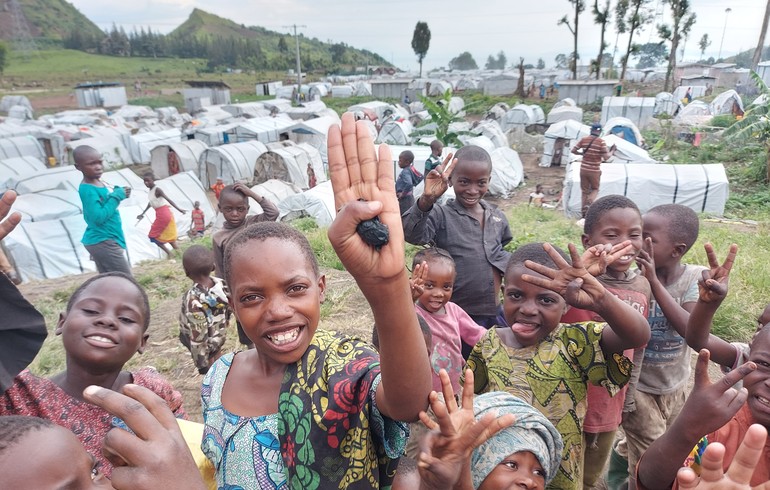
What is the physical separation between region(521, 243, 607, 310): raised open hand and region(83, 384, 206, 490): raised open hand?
1.17m

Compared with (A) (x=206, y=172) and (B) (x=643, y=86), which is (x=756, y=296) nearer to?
(A) (x=206, y=172)

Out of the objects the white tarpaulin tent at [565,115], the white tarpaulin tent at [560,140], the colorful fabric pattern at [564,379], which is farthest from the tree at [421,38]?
the colorful fabric pattern at [564,379]

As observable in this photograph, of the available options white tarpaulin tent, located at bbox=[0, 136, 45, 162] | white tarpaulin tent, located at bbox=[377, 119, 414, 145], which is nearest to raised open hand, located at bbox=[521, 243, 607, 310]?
white tarpaulin tent, located at bbox=[377, 119, 414, 145]

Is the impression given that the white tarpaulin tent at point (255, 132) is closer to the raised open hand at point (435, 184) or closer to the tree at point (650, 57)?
the raised open hand at point (435, 184)

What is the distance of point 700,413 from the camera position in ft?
4.19

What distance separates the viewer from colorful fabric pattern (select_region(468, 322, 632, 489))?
1.74 meters

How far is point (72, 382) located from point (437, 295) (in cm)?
172

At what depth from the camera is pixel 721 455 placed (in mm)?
952

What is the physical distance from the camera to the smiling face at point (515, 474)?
1.49 meters

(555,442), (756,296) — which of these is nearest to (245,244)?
(555,442)

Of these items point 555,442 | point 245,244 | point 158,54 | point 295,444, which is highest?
point 158,54

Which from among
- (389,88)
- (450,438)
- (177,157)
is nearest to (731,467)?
(450,438)

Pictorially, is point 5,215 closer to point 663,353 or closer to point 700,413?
point 700,413

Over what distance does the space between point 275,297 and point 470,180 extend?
198 centimetres
